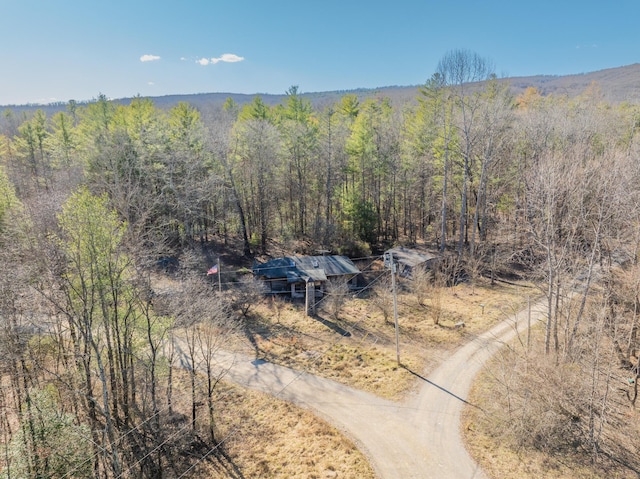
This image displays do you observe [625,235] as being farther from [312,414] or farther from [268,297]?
[268,297]

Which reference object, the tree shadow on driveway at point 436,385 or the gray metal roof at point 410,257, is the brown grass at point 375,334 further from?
the gray metal roof at point 410,257

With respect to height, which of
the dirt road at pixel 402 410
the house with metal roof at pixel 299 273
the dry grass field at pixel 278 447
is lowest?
the dry grass field at pixel 278 447

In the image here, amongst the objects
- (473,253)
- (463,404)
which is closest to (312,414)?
(463,404)

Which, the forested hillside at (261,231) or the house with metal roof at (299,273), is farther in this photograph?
the house with metal roof at (299,273)

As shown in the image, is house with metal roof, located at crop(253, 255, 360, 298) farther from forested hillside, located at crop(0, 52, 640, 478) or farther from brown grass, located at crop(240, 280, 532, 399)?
forested hillside, located at crop(0, 52, 640, 478)

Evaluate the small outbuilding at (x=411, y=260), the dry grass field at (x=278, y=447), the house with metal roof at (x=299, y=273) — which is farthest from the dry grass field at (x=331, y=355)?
the house with metal roof at (x=299, y=273)

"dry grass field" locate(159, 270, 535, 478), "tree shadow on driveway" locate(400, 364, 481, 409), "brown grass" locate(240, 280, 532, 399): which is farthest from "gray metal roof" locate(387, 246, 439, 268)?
"tree shadow on driveway" locate(400, 364, 481, 409)

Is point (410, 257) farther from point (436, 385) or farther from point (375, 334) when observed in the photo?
point (436, 385)

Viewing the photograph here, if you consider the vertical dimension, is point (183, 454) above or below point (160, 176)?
below
